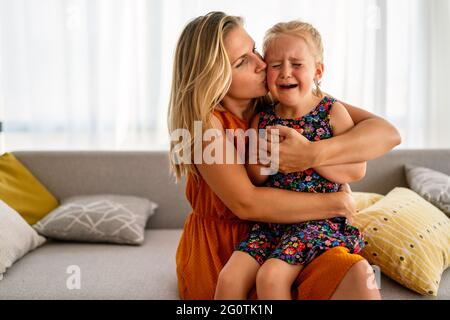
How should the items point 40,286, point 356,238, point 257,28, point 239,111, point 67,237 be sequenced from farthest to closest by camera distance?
point 257,28 < point 67,237 < point 40,286 < point 239,111 < point 356,238

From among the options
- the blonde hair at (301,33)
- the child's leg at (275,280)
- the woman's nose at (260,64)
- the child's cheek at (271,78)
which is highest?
the blonde hair at (301,33)

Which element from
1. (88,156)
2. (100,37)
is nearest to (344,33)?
(100,37)

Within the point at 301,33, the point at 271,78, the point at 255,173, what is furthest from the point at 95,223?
the point at 301,33

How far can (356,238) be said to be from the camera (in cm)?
139

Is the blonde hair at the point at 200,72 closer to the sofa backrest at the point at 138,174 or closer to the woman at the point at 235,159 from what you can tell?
the woman at the point at 235,159

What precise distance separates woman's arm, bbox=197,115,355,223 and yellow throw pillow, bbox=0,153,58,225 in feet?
4.10

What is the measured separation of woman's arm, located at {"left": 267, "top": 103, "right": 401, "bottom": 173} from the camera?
136cm

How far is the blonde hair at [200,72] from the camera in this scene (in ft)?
4.58

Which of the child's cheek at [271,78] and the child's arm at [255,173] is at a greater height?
the child's cheek at [271,78]

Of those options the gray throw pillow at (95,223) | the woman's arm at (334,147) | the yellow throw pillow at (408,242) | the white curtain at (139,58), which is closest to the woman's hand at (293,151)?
the woman's arm at (334,147)

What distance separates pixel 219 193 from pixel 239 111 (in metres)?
0.29

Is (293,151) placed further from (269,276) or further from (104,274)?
(104,274)

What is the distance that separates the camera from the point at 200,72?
142cm
